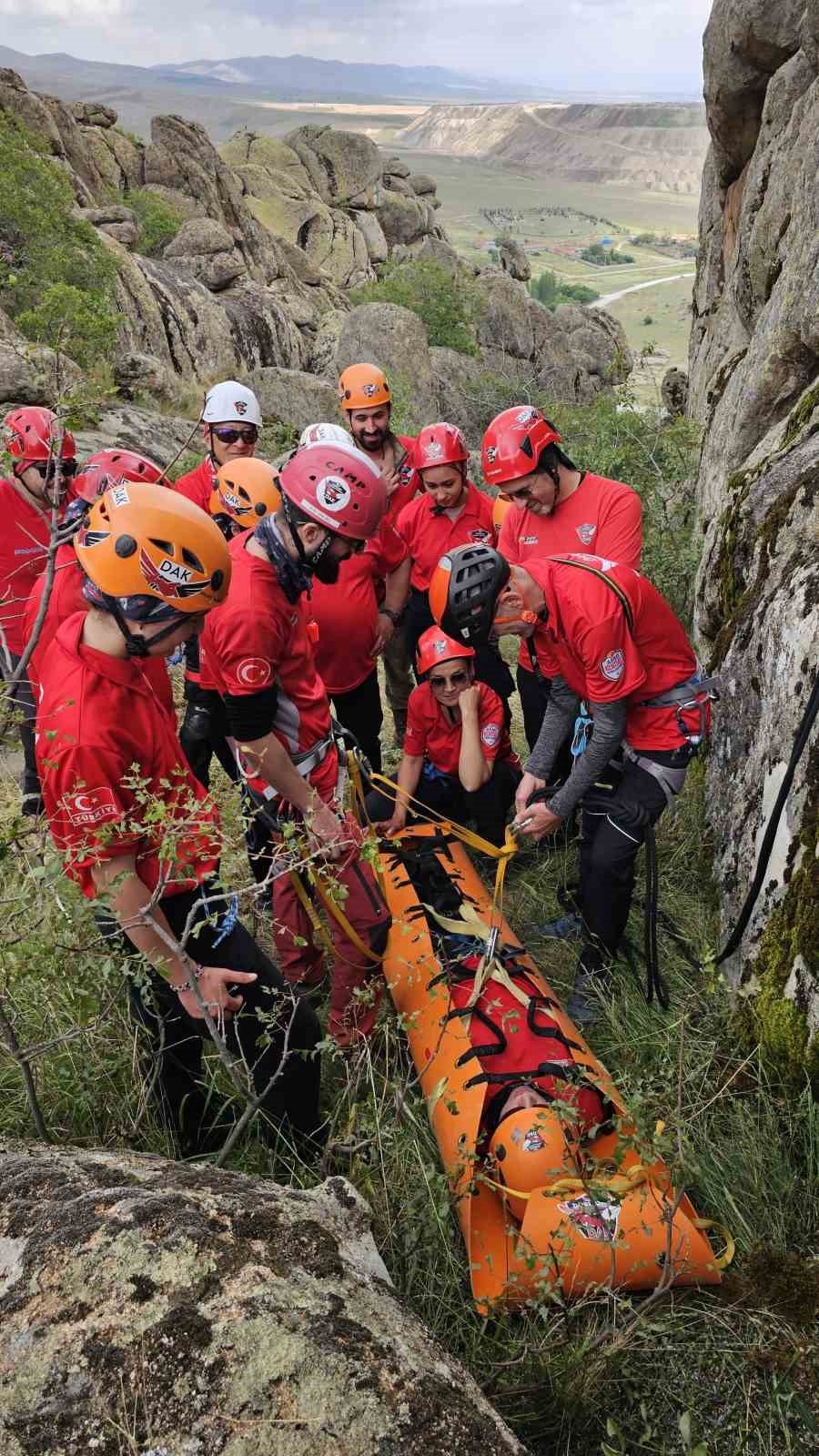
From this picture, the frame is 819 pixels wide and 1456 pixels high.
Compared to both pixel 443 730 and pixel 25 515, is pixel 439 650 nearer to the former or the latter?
pixel 443 730

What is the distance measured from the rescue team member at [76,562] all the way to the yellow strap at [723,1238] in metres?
2.68

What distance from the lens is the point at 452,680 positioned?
16.2 ft

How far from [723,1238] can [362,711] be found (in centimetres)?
366

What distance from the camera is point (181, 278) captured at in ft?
101

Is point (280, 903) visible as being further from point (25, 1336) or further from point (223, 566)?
point (25, 1336)

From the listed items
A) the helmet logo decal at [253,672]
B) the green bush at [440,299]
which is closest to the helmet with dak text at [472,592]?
the helmet logo decal at [253,672]

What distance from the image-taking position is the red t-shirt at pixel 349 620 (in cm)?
525

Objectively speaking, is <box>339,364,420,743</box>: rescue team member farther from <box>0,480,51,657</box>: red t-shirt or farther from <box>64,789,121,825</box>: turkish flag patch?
<box>64,789,121,825</box>: turkish flag patch

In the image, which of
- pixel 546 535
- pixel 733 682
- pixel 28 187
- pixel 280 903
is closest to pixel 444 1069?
pixel 280 903

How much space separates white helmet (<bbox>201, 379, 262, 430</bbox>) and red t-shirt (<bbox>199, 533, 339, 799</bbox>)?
276 centimetres

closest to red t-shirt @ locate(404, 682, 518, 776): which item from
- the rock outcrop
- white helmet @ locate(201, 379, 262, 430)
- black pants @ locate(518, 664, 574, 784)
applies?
black pants @ locate(518, 664, 574, 784)

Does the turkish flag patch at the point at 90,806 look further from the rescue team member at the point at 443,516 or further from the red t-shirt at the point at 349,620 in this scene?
the rescue team member at the point at 443,516

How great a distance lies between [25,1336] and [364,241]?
72.5 meters

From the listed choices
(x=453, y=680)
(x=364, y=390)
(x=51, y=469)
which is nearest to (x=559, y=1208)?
(x=453, y=680)
